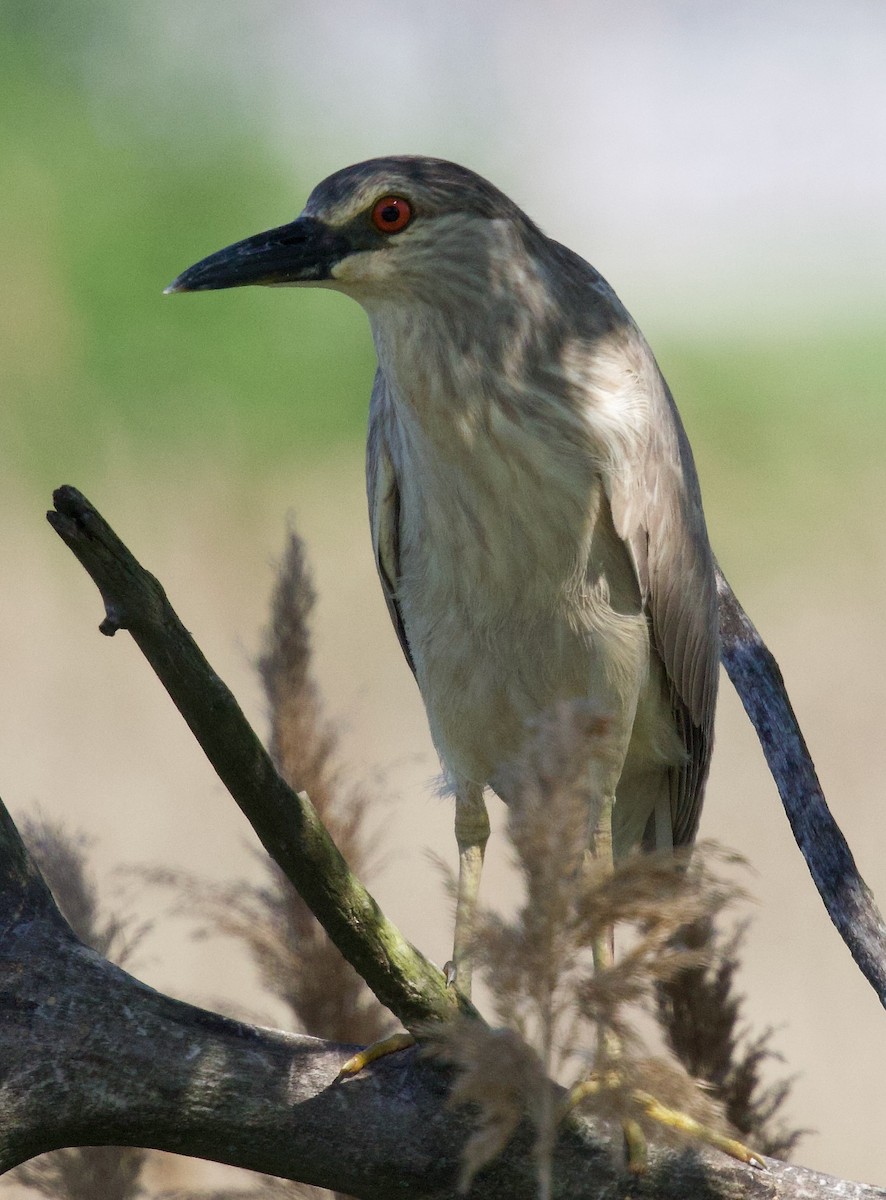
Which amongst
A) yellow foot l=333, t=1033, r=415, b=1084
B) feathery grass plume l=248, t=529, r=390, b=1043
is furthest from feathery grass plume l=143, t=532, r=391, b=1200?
yellow foot l=333, t=1033, r=415, b=1084

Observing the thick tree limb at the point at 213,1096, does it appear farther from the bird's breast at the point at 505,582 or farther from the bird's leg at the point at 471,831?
the bird's leg at the point at 471,831

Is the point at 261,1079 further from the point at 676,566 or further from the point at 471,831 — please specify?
the point at 676,566

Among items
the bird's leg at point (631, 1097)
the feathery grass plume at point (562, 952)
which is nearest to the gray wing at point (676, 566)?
the bird's leg at point (631, 1097)

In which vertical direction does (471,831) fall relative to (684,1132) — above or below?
above

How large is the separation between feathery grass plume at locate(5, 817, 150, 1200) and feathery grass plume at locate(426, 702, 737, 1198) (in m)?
0.65

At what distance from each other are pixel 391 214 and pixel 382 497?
0.34 metres

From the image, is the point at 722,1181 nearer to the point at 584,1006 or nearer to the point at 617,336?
the point at 584,1006

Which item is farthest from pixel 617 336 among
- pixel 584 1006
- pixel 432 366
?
pixel 584 1006

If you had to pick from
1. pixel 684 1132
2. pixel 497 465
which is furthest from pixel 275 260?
pixel 684 1132

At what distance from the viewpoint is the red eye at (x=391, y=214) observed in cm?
120

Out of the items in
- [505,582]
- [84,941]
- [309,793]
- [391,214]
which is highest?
[391,214]

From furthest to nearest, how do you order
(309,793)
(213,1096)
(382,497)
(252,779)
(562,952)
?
(382,497), (309,793), (213,1096), (252,779), (562,952)

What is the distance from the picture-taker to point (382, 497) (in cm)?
144

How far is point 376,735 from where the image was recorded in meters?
3.09
